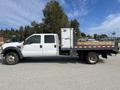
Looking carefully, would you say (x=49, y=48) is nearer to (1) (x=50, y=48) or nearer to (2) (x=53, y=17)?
(1) (x=50, y=48)

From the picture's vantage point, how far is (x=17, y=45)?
13086 millimetres

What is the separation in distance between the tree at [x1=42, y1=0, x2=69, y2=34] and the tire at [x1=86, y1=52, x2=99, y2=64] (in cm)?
1878

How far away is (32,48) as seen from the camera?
A: 13109 millimetres

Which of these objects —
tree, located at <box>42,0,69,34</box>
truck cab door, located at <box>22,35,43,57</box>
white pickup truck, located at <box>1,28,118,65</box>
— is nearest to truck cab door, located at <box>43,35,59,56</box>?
white pickup truck, located at <box>1,28,118,65</box>

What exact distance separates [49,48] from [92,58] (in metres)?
2.76

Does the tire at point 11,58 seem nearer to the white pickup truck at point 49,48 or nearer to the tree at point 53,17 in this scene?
the white pickup truck at point 49,48

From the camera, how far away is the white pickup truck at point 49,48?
515 inches

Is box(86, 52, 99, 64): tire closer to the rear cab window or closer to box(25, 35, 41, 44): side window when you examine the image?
the rear cab window

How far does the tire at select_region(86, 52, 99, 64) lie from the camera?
43.3 ft
